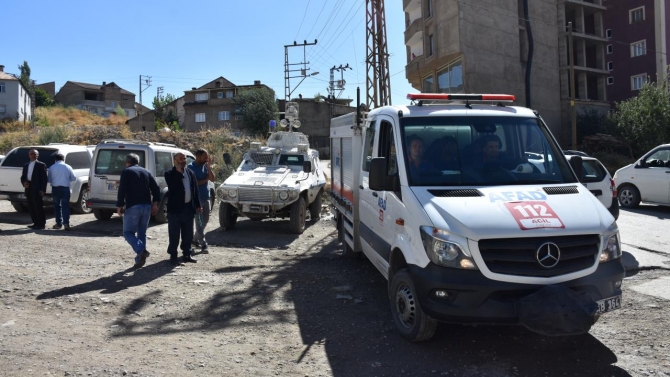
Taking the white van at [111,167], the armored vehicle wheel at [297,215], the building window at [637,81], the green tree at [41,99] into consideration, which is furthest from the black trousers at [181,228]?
the green tree at [41,99]

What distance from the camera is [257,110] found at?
4872cm

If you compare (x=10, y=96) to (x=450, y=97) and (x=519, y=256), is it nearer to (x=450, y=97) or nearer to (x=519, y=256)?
(x=450, y=97)

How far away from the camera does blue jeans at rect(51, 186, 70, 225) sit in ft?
36.7

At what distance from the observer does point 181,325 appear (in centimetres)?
545

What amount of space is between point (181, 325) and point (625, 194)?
43.6ft

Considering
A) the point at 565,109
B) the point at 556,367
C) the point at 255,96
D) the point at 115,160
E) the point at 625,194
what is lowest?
the point at 556,367

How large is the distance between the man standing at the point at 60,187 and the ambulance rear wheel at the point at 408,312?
8.72 metres

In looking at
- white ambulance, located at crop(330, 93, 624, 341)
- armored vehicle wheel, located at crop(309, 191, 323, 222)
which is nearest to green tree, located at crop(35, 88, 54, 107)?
armored vehicle wheel, located at crop(309, 191, 323, 222)

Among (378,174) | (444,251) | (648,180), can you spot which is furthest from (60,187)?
(648,180)

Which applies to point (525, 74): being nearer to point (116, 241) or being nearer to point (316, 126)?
point (316, 126)

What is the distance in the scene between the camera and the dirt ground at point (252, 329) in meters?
4.35

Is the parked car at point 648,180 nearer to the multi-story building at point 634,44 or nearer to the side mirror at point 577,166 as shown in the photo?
the side mirror at point 577,166

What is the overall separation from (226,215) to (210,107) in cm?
4899

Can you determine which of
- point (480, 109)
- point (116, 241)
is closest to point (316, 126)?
point (116, 241)
